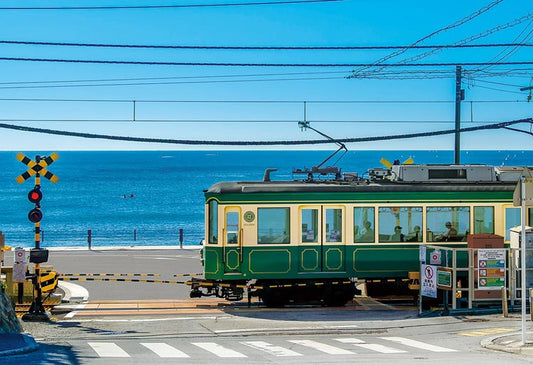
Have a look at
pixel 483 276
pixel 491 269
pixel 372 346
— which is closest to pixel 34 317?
pixel 372 346

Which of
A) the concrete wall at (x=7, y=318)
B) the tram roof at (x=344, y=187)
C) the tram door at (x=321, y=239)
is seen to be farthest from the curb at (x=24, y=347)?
the tram door at (x=321, y=239)

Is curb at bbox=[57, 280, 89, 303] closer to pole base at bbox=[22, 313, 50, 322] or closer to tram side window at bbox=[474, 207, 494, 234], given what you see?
pole base at bbox=[22, 313, 50, 322]

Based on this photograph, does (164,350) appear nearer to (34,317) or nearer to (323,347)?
(323,347)

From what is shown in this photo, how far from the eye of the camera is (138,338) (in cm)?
1906

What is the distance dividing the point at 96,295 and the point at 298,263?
6.72 meters

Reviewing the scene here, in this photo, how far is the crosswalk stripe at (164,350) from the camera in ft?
54.2

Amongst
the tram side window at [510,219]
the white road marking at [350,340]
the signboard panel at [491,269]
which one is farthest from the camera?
the tram side window at [510,219]

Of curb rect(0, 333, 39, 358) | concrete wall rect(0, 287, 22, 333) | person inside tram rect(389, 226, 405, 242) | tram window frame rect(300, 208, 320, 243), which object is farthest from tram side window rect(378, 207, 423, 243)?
curb rect(0, 333, 39, 358)

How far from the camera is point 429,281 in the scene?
22.3m

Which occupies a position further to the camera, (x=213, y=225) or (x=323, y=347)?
(x=213, y=225)

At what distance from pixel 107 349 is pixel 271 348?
3165mm

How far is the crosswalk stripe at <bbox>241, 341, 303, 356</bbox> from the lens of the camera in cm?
1684

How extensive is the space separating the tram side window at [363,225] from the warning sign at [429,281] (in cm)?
210

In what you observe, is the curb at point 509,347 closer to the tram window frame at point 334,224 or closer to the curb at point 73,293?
the tram window frame at point 334,224
